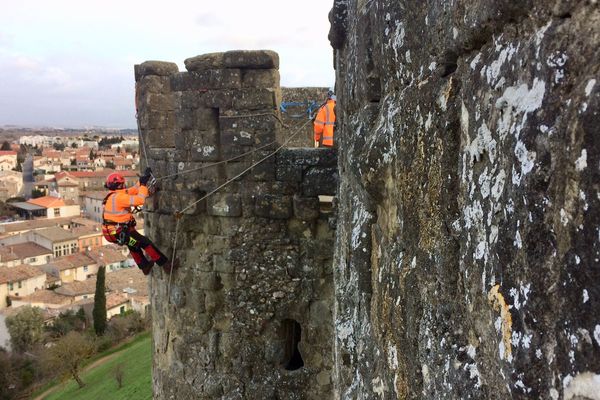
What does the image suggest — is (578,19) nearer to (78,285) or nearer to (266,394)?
(266,394)

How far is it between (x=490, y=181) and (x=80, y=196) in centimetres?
7922

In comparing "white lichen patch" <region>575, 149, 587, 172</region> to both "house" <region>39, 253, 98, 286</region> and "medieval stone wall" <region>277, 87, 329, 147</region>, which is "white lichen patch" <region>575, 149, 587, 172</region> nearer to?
"medieval stone wall" <region>277, 87, 329, 147</region>

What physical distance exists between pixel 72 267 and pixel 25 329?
537 inches

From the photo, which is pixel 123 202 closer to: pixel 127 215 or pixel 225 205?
pixel 127 215

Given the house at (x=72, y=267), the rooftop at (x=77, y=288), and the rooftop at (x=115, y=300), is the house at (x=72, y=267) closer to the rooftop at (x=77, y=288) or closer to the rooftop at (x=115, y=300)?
the rooftop at (x=77, y=288)

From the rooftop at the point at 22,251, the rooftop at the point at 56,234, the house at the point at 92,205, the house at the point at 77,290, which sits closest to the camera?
the house at the point at 77,290

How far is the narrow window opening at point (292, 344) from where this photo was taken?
6.53 m

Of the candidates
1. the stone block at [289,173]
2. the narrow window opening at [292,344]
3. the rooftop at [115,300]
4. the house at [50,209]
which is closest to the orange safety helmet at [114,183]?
the stone block at [289,173]

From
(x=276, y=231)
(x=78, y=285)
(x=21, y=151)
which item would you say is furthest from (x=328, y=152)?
(x=21, y=151)

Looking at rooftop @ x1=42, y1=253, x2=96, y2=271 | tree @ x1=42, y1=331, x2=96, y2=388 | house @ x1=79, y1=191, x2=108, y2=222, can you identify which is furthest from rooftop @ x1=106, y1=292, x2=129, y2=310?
house @ x1=79, y1=191, x2=108, y2=222

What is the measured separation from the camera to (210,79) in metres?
6.18

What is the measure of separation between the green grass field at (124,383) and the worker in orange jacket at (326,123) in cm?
1126

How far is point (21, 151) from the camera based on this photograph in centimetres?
11931

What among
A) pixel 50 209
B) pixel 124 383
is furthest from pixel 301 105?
pixel 50 209
